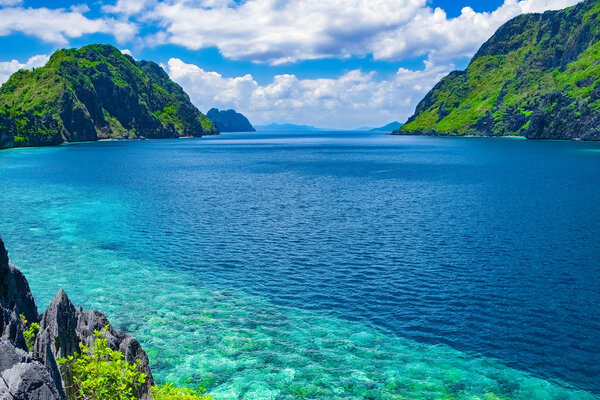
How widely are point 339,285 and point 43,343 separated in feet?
103

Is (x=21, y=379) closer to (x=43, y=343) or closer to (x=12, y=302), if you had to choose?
(x=43, y=343)

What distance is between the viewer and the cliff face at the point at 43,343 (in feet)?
42.9

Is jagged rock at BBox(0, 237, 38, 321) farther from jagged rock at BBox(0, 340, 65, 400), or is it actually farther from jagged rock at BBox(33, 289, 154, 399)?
jagged rock at BBox(0, 340, 65, 400)

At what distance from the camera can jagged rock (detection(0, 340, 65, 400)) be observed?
41.4 ft

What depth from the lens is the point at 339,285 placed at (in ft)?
152

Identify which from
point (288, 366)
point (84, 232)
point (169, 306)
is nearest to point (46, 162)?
point (84, 232)

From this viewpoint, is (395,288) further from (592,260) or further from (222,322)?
(592,260)

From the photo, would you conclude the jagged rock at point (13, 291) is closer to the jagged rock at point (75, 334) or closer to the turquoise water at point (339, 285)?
the jagged rock at point (75, 334)

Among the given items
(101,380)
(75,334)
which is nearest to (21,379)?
(101,380)

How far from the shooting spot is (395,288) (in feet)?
148

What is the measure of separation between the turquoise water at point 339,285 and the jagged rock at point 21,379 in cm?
1615

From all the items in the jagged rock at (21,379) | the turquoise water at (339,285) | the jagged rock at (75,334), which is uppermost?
the jagged rock at (21,379)

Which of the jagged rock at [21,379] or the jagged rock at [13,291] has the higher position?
the jagged rock at [21,379]

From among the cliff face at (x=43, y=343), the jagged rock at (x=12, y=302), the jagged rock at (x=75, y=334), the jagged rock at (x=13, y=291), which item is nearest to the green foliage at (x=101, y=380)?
the cliff face at (x=43, y=343)
